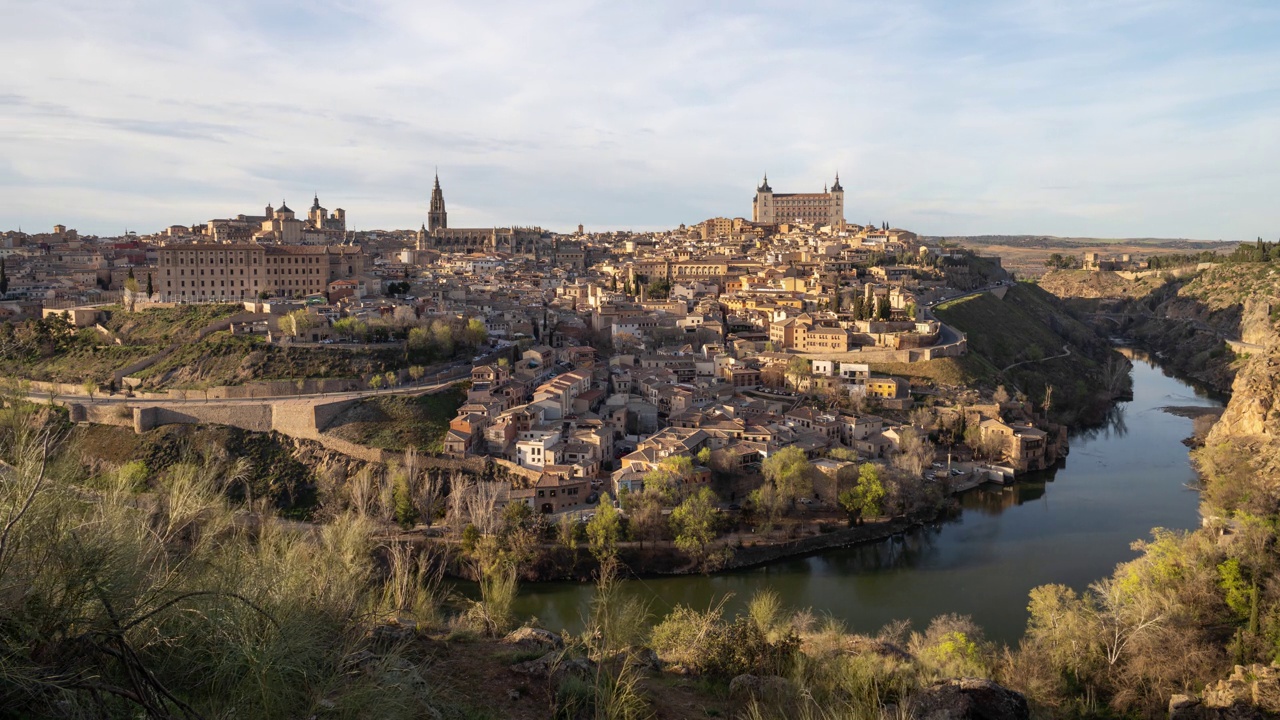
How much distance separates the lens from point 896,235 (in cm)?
4953

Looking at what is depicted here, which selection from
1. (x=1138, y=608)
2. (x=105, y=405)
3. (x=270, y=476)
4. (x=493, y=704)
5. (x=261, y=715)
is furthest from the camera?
(x=105, y=405)

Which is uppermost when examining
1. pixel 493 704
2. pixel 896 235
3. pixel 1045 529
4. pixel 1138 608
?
pixel 896 235

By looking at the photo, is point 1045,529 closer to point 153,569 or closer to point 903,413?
point 903,413

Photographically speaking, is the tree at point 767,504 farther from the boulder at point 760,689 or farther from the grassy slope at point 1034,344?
the grassy slope at point 1034,344

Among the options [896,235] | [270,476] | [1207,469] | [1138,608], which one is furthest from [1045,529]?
[896,235]

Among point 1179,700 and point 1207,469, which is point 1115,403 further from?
point 1179,700

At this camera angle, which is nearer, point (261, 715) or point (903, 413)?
point (261, 715)

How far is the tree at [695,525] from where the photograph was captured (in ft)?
47.6

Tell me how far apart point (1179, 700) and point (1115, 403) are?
23.3m

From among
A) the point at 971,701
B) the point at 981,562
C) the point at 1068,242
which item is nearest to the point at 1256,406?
the point at 981,562

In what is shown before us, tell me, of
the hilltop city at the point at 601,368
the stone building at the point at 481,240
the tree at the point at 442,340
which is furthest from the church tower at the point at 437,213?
the tree at the point at 442,340

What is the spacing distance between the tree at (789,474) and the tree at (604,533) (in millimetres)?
3416

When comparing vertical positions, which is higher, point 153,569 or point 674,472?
point 153,569

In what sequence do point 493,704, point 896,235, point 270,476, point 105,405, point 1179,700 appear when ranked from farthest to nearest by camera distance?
point 896,235, point 105,405, point 270,476, point 1179,700, point 493,704
